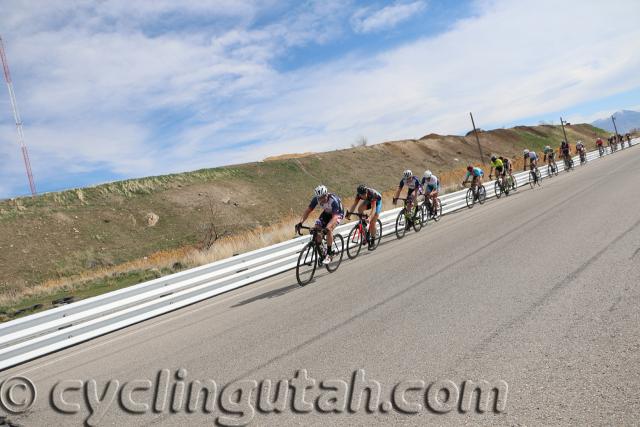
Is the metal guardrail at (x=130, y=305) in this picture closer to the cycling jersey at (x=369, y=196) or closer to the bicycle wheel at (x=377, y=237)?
the cycling jersey at (x=369, y=196)

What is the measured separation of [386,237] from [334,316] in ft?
34.0

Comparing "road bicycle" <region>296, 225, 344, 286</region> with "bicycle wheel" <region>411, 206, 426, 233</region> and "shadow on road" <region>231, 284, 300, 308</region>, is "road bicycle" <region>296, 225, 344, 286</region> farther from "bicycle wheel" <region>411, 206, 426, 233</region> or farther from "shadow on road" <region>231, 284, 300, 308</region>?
"bicycle wheel" <region>411, 206, 426, 233</region>

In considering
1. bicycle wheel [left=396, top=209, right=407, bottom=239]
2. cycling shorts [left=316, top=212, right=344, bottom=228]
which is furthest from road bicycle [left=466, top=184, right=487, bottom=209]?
cycling shorts [left=316, top=212, right=344, bottom=228]

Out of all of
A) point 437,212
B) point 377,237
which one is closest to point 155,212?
point 437,212

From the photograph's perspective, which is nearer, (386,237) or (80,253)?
(386,237)

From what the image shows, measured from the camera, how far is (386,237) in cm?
1653

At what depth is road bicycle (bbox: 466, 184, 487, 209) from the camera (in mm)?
21750

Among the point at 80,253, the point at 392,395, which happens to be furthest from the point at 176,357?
the point at 80,253

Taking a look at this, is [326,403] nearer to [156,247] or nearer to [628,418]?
[628,418]

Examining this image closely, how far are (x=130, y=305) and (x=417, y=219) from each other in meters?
10.1

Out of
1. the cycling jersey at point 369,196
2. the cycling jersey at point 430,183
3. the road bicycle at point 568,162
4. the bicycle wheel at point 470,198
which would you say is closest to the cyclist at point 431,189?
the cycling jersey at point 430,183

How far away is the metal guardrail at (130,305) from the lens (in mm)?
7395

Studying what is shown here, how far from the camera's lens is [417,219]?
16188 millimetres

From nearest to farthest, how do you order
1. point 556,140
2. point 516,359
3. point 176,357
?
1. point 516,359
2. point 176,357
3. point 556,140
